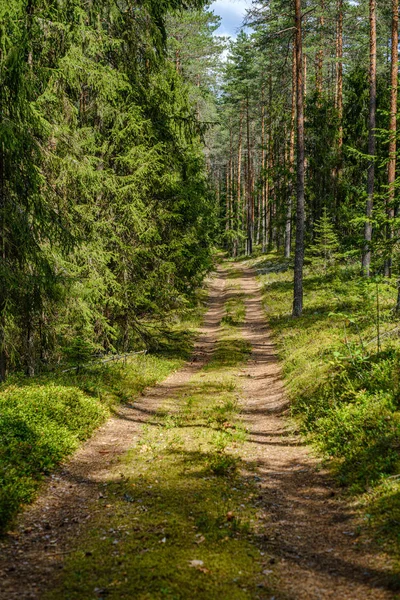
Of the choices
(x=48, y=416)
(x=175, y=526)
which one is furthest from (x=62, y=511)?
(x=48, y=416)

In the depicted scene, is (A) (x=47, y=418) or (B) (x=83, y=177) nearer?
(A) (x=47, y=418)

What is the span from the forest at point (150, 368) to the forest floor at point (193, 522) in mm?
34

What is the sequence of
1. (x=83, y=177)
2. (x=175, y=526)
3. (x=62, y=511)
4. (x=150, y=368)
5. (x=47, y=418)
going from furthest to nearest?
1. (x=150, y=368)
2. (x=83, y=177)
3. (x=47, y=418)
4. (x=62, y=511)
5. (x=175, y=526)

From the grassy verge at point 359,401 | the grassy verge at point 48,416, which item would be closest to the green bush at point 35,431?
the grassy verge at point 48,416

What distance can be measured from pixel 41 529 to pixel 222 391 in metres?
7.66

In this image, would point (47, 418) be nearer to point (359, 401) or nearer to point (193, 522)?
point (193, 522)

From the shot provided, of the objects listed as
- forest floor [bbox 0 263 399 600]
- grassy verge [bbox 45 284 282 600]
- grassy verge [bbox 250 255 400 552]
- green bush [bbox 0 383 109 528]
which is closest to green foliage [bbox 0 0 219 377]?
green bush [bbox 0 383 109 528]

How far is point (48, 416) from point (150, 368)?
6.25 meters

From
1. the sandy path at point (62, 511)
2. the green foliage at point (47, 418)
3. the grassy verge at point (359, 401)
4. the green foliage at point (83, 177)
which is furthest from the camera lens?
the green foliage at point (83, 177)

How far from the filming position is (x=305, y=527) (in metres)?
5.76

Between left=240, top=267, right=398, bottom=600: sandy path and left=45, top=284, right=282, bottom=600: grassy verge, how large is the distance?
0.31 meters

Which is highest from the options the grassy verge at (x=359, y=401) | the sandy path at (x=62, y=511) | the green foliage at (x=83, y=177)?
the green foliage at (x=83, y=177)

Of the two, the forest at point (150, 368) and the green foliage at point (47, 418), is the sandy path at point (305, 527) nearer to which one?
the forest at point (150, 368)

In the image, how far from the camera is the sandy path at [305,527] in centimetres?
440
